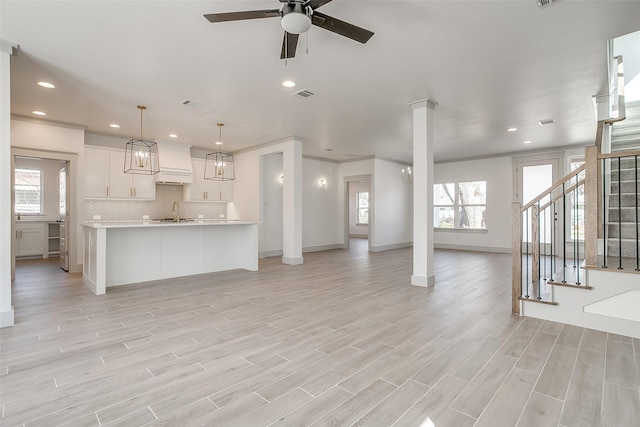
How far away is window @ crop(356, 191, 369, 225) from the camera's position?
14.9 metres

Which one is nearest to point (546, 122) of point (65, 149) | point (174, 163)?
point (174, 163)

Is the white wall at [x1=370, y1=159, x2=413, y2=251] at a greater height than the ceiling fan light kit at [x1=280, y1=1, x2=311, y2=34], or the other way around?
the ceiling fan light kit at [x1=280, y1=1, x2=311, y2=34]

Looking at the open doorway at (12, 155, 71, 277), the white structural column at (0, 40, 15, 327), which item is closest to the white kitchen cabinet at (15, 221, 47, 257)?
the open doorway at (12, 155, 71, 277)

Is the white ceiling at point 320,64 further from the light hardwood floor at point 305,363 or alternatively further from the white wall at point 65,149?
the light hardwood floor at point 305,363

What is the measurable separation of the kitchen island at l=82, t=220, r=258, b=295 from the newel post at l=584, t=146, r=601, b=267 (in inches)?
196

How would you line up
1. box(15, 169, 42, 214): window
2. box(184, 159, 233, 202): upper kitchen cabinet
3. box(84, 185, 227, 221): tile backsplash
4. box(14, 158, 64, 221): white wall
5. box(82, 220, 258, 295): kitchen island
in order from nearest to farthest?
box(82, 220, 258, 295): kitchen island < box(84, 185, 227, 221): tile backsplash < box(15, 169, 42, 214): window < box(14, 158, 64, 221): white wall < box(184, 159, 233, 202): upper kitchen cabinet

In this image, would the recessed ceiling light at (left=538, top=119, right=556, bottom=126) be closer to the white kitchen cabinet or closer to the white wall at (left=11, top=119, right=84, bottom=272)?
the white wall at (left=11, top=119, right=84, bottom=272)

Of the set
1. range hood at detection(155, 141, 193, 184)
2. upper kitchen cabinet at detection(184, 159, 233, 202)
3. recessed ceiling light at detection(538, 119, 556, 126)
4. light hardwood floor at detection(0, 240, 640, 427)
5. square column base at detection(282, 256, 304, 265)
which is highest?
recessed ceiling light at detection(538, 119, 556, 126)

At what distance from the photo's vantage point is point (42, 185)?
315 inches

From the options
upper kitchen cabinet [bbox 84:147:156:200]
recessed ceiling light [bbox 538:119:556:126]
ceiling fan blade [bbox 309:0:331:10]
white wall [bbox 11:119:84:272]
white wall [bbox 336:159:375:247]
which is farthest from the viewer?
white wall [bbox 336:159:375:247]

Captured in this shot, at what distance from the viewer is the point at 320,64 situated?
12.1 ft

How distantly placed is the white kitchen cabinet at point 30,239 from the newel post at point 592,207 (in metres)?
10.7

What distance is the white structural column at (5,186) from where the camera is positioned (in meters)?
3.14

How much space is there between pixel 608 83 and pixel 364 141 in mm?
4435
